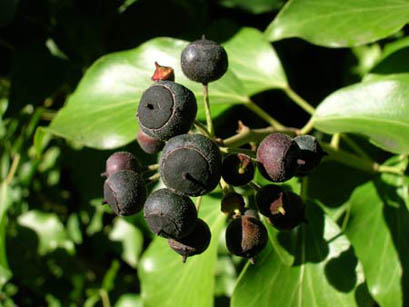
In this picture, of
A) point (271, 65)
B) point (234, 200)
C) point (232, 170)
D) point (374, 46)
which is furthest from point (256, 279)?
point (374, 46)

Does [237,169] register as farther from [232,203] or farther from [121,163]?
[121,163]

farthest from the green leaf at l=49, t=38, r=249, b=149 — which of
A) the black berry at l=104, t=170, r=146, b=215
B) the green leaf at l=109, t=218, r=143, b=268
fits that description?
the green leaf at l=109, t=218, r=143, b=268

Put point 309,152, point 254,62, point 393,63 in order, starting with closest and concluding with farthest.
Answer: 1. point 309,152
2. point 393,63
3. point 254,62

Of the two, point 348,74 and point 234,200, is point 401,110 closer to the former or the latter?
point 234,200

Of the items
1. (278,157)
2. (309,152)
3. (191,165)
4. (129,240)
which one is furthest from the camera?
(129,240)

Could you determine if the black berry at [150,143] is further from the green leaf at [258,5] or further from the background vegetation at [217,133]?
the green leaf at [258,5]

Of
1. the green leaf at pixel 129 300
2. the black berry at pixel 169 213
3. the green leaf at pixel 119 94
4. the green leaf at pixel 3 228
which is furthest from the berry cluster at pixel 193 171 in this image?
the green leaf at pixel 129 300

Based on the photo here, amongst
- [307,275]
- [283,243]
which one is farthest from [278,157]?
[307,275]
